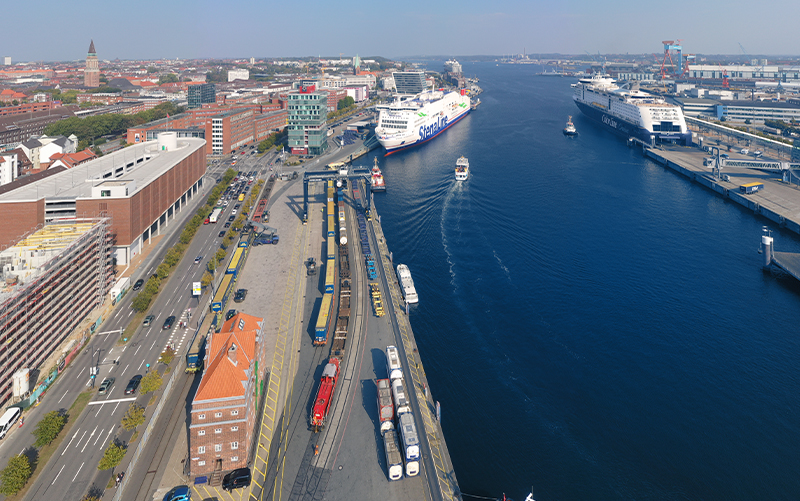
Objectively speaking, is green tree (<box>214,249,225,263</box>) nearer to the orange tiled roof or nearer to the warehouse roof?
the warehouse roof

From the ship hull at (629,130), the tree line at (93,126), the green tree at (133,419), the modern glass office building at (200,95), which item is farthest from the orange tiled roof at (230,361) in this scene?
the modern glass office building at (200,95)

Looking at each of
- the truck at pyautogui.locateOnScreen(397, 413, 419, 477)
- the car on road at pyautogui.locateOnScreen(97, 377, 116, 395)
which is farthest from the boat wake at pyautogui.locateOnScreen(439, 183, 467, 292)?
the car on road at pyautogui.locateOnScreen(97, 377, 116, 395)

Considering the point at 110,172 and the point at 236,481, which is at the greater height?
the point at 110,172

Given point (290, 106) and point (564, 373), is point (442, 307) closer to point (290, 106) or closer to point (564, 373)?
point (564, 373)

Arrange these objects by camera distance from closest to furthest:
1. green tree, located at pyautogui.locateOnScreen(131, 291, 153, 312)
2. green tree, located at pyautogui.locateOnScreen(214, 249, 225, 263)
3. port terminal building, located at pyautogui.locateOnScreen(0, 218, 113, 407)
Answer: port terminal building, located at pyautogui.locateOnScreen(0, 218, 113, 407), green tree, located at pyautogui.locateOnScreen(131, 291, 153, 312), green tree, located at pyautogui.locateOnScreen(214, 249, 225, 263)

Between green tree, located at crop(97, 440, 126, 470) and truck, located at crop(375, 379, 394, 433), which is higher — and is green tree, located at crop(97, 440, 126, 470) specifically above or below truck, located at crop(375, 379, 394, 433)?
below

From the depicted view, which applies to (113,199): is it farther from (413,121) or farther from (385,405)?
(413,121)

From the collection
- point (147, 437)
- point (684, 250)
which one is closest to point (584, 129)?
point (684, 250)

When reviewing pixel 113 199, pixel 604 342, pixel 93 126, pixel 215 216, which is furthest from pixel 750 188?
pixel 93 126
